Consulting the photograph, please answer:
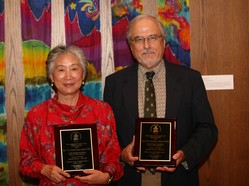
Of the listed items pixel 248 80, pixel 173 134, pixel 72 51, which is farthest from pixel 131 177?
pixel 248 80

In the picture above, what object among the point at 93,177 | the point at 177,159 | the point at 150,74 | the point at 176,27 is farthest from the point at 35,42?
the point at 177,159

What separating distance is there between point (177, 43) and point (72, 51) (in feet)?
3.64

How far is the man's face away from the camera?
2.20 metres

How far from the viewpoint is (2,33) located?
2727 millimetres

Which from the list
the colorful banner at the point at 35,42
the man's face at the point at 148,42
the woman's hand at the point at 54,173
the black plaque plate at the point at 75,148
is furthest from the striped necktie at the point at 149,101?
the colorful banner at the point at 35,42

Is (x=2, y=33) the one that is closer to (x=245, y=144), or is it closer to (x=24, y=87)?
(x=24, y=87)

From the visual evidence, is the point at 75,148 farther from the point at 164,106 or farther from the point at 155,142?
the point at 164,106

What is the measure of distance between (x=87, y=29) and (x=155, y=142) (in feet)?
4.22

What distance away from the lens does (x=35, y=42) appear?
8.96 feet

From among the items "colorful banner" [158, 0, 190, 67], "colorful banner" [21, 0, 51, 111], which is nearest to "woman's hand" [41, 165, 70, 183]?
"colorful banner" [21, 0, 51, 111]

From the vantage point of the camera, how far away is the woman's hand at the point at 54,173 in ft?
6.12

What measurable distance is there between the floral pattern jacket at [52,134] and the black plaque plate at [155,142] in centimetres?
19

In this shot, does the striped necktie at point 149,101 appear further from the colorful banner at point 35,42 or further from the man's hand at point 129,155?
the colorful banner at point 35,42

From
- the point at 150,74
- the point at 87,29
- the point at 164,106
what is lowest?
the point at 164,106
